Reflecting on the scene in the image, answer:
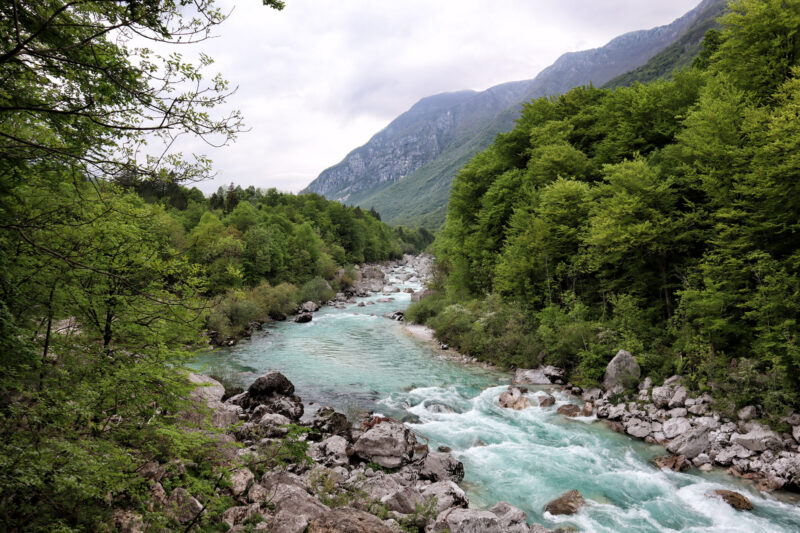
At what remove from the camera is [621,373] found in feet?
48.9

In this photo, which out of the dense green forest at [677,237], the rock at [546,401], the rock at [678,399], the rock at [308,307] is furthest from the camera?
the rock at [308,307]

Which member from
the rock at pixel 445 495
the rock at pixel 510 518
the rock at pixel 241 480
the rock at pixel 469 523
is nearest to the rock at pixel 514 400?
the rock at pixel 510 518

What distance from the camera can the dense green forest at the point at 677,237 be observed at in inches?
450

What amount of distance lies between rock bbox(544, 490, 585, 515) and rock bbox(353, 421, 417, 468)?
3969mm

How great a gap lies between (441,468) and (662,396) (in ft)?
29.5

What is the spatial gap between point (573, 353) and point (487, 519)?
41.1ft

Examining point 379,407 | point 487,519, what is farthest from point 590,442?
point 379,407

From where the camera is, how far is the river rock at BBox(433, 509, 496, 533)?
23.9 ft

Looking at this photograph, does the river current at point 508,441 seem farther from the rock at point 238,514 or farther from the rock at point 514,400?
the rock at point 238,514

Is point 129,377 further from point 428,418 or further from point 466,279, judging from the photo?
point 466,279

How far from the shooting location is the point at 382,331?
100 ft

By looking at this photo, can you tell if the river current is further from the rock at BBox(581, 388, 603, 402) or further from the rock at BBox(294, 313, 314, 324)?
the rock at BBox(294, 313, 314, 324)

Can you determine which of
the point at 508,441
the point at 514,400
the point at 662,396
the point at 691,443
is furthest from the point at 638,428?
the point at 514,400

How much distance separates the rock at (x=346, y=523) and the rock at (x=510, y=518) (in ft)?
9.02
